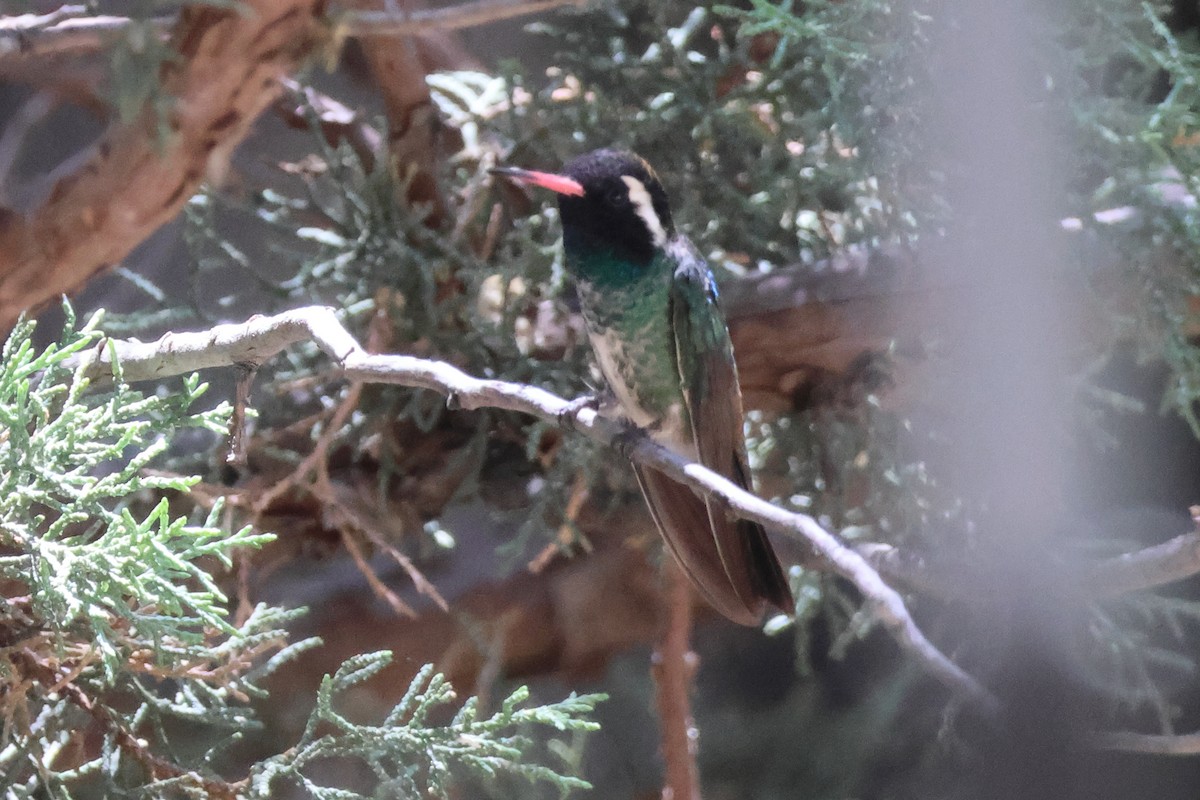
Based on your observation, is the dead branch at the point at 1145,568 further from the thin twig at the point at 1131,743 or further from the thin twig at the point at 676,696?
the thin twig at the point at 676,696

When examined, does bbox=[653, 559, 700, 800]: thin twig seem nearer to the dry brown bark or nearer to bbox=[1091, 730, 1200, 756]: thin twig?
the dry brown bark

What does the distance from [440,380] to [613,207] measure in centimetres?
50

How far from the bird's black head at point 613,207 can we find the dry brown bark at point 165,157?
29 cm

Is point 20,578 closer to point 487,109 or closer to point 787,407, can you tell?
point 787,407

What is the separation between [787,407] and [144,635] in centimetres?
95

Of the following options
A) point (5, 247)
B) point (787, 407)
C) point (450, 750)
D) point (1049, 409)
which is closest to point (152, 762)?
point (450, 750)

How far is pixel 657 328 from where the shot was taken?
46.0 inches

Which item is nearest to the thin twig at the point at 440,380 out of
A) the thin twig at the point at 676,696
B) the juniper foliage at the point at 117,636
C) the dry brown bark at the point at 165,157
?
the juniper foliage at the point at 117,636

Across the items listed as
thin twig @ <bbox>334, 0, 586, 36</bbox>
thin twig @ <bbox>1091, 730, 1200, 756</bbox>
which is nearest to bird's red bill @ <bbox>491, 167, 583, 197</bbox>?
thin twig @ <bbox>334, 0, 586, 36</bbox>

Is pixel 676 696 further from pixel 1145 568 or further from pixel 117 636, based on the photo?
pixel 1145 568

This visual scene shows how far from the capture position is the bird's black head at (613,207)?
1107 millimetres

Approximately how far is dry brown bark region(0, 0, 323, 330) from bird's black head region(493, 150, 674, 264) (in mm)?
295

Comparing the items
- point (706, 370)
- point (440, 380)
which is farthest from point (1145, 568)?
point (706, 370)

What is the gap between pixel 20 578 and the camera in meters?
0.76
